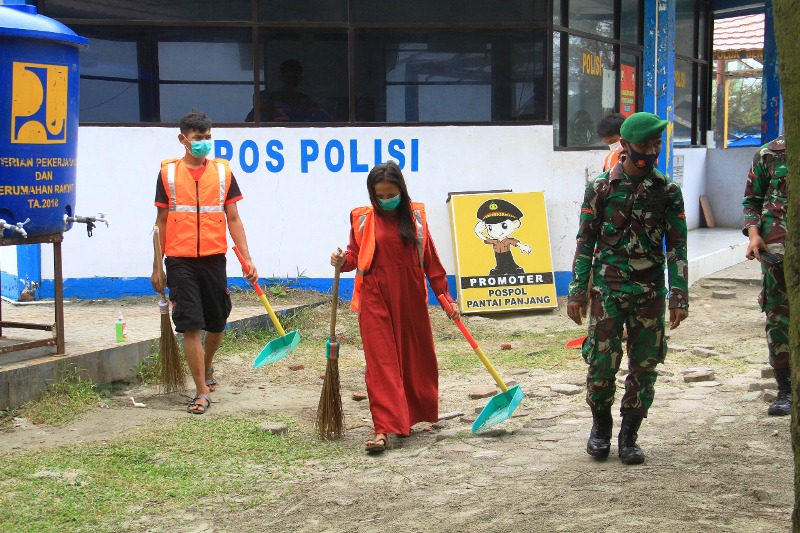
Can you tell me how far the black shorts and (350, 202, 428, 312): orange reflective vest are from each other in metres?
1.21

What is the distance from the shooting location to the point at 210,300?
21.6ft

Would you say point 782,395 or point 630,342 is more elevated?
point 630,342

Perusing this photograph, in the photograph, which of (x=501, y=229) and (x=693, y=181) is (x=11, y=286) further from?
(x=693, y=181)

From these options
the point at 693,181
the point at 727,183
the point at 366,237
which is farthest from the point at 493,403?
the point at 727,183

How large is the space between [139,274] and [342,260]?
475 centimetres

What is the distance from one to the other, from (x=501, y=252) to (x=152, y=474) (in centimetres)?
557

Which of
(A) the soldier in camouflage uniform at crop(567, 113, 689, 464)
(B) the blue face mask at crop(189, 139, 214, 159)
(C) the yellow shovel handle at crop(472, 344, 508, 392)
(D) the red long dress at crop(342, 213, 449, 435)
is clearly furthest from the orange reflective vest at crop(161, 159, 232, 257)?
(A) the soldier in camouflage uniform at crop(567, 113, 689, 464)

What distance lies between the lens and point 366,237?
18.8 feet

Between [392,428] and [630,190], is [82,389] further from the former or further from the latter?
[630,190]

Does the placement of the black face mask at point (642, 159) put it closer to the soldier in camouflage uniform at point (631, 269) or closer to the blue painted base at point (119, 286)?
the soldier in camouflage uniform at point (631, 269)

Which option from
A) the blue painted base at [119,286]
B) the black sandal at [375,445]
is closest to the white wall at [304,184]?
the blue painted base at [119,286]

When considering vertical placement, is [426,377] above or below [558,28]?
below

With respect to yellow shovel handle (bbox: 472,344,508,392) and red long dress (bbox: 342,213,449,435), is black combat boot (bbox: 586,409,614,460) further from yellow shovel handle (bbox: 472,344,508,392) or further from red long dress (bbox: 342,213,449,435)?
red long dress (bbox: 342,213,449,435)

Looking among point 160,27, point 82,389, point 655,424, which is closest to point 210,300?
point 82,389
